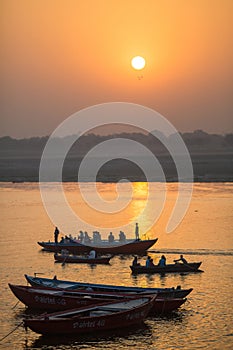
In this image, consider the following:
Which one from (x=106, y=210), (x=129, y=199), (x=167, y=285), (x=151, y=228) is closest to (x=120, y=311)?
(x=167, y=285)

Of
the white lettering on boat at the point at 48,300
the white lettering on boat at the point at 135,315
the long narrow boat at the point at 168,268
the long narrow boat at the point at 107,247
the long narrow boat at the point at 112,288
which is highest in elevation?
the long narrow boat at the point at 107,247

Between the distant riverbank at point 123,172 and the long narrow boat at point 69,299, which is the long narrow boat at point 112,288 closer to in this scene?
the long narrow boat at point 69,299

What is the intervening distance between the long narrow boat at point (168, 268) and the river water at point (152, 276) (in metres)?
0.44

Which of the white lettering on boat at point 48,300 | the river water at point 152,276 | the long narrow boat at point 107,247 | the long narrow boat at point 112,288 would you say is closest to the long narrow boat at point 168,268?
the river water at point 152,276

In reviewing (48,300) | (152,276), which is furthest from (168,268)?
(48,300)

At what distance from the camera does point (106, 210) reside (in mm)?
80062

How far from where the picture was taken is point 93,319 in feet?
99.0

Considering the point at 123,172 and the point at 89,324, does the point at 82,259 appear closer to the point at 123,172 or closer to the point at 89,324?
the point at 89,324

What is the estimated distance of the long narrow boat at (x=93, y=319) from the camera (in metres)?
29.5

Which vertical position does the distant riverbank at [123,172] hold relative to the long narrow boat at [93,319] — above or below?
above

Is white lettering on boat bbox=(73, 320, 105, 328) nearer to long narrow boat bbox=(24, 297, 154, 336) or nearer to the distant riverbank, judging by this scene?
long narrow boat bbox=(24, 297, 154, 336)

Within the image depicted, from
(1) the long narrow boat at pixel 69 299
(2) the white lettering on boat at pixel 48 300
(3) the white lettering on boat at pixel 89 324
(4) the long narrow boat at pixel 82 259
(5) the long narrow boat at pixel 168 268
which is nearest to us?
(3) the white lettering on boat at pixel 89 324

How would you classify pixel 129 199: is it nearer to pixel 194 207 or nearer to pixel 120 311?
pixel 194 207

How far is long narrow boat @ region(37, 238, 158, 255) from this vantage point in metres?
50.0
